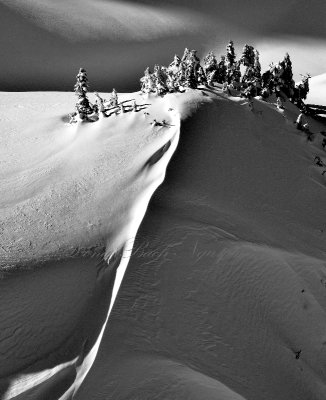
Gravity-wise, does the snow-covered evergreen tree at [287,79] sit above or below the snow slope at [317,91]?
above

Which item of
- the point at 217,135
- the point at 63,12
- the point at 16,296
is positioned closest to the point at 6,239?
the point at 16,296

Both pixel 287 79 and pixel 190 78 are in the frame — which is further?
pixel 287 79

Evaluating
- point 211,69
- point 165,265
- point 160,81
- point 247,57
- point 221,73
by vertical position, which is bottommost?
point 165,265

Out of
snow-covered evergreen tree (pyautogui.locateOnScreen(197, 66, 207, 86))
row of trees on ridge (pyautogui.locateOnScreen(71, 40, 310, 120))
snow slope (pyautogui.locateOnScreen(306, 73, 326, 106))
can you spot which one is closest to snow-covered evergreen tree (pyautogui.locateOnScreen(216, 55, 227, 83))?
row of trees on ridge (pyautogui.locateOnScreen(71, 40, 310, 120))

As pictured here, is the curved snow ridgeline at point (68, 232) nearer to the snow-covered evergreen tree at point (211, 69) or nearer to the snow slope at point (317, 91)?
the snow-covered evergreen tree at point (211, 69)

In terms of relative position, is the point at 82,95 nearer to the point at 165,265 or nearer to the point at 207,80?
the point at 207,80

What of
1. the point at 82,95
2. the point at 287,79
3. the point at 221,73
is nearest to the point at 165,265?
the point at 82,95

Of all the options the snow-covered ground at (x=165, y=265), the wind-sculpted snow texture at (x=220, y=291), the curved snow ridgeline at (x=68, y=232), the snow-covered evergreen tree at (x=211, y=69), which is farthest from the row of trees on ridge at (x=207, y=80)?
the wind-sculpted snow texture at (x=220, y=291)
